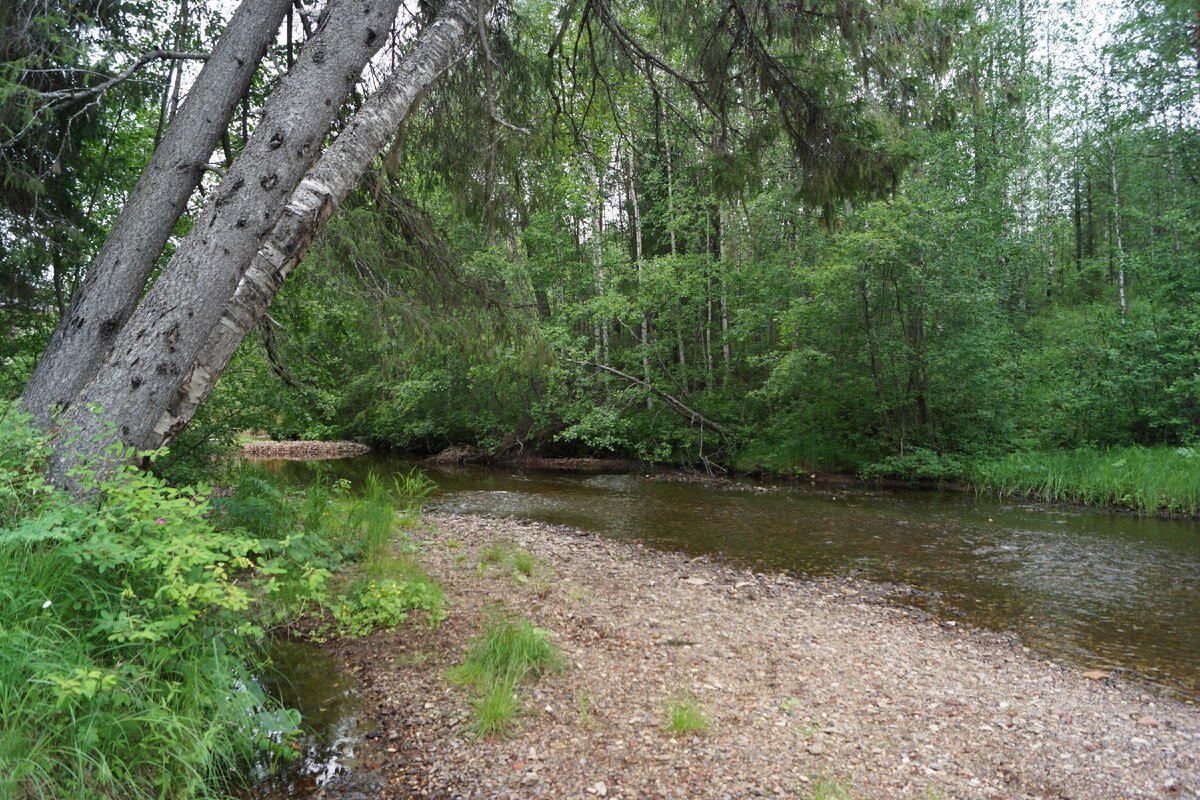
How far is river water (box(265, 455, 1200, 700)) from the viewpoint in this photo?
5.29 meters

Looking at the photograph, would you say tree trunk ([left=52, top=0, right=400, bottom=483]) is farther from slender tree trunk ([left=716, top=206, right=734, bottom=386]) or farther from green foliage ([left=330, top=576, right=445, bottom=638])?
slender tree trunk ([left=716, top=206, right=734, bottom=386])

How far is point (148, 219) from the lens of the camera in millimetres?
4125

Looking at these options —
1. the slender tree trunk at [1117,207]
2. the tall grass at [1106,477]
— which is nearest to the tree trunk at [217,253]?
the tall grass at [1106,477]

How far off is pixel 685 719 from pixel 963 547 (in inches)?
253

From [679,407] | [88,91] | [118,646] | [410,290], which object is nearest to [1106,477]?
[679,407]

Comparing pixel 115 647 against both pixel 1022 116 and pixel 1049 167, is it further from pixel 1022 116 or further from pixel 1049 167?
pixel 1049 167

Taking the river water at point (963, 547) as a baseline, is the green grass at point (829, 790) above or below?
above

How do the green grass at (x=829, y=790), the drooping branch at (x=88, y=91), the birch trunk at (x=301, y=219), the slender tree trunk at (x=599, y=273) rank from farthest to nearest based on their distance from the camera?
the slender tree trunk at (x=599, y=273) → the drooping branch at (x=88, y=91) → the birch trunk at (x=301, y=219) → the green grass at (x=829, y=790)

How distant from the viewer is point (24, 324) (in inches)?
224

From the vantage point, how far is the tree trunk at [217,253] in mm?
3293

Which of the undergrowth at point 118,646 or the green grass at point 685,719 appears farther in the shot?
the green grass at point 685,719

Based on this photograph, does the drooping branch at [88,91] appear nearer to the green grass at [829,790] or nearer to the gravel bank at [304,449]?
the green grass at [829,790]

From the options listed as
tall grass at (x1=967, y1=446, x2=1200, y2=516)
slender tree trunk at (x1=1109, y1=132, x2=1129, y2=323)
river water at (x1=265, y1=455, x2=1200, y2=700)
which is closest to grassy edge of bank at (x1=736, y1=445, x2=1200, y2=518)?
tall grass at (x1=967, y1=446, x2=1200, y2=516)

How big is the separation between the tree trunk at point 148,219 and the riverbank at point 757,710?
2.34 m
